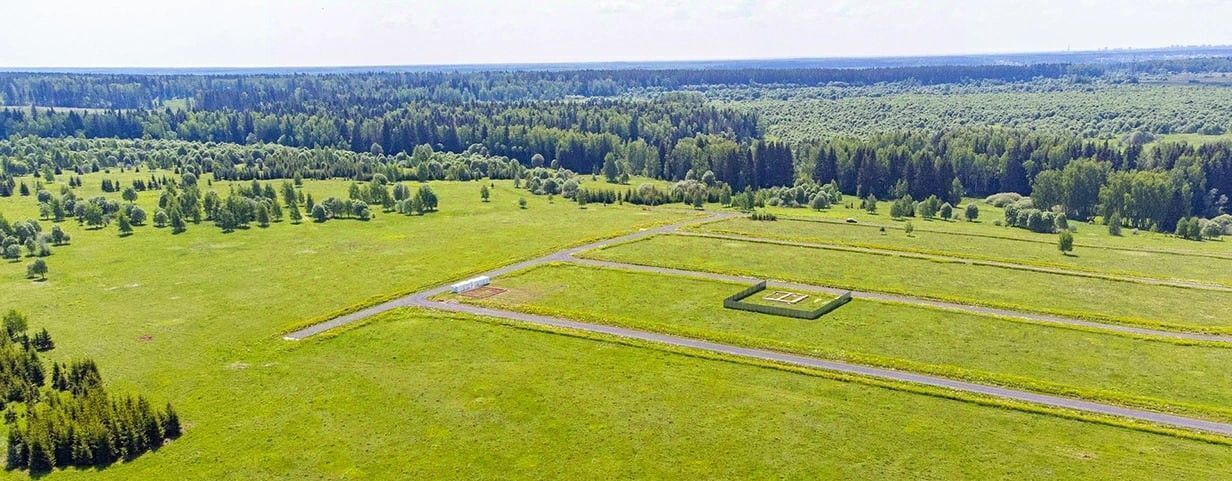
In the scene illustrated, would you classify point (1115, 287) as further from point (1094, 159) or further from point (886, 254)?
point (1094, 159)

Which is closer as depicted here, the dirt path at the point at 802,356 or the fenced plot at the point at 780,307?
the dirt path at the point at 802,356

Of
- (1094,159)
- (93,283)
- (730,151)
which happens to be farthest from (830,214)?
(93,283)

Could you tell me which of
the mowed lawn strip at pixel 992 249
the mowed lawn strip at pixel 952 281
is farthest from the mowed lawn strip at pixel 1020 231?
the mowed lawn strip at pixel 952 281

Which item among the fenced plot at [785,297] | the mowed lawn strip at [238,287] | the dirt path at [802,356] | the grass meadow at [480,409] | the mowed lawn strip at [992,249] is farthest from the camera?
the mowed lawn strip at [992,249]

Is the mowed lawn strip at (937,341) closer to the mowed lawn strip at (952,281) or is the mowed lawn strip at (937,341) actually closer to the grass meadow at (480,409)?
the grass meadow at (480,409)

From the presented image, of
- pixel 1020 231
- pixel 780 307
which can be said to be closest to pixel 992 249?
pixel 1020 231

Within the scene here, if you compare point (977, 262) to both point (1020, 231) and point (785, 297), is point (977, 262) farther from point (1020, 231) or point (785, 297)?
point (1020, 231)
